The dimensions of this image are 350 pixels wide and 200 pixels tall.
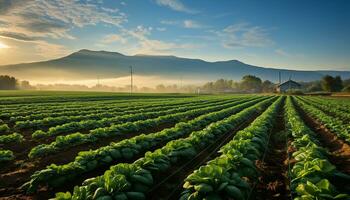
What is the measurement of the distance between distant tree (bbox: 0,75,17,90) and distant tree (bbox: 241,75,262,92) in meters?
126

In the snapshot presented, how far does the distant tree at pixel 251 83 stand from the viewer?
160 metres

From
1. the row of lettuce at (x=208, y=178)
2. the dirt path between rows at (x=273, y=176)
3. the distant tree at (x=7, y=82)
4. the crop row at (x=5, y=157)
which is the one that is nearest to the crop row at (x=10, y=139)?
the crop row at (x=5, y=157)

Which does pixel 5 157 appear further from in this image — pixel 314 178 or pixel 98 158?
pixel 314 178

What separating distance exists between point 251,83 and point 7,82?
13094 centimetres

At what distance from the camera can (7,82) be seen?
134m

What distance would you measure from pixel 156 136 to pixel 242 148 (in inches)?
167

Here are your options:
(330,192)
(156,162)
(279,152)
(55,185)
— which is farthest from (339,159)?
(55,185)

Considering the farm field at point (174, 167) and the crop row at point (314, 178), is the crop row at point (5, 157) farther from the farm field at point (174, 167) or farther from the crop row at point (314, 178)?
the crop row at point (314, 178)

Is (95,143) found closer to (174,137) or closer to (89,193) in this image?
(174,137)

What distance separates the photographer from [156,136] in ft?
36.4

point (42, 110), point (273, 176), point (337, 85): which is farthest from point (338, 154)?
point (337, 85)

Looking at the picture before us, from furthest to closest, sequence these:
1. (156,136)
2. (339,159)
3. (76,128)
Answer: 1. (76,128)
2. (156,136)
3. (339,159)

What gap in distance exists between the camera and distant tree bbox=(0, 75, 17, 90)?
433ft

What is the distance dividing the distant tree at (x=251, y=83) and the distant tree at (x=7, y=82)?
126 meters
